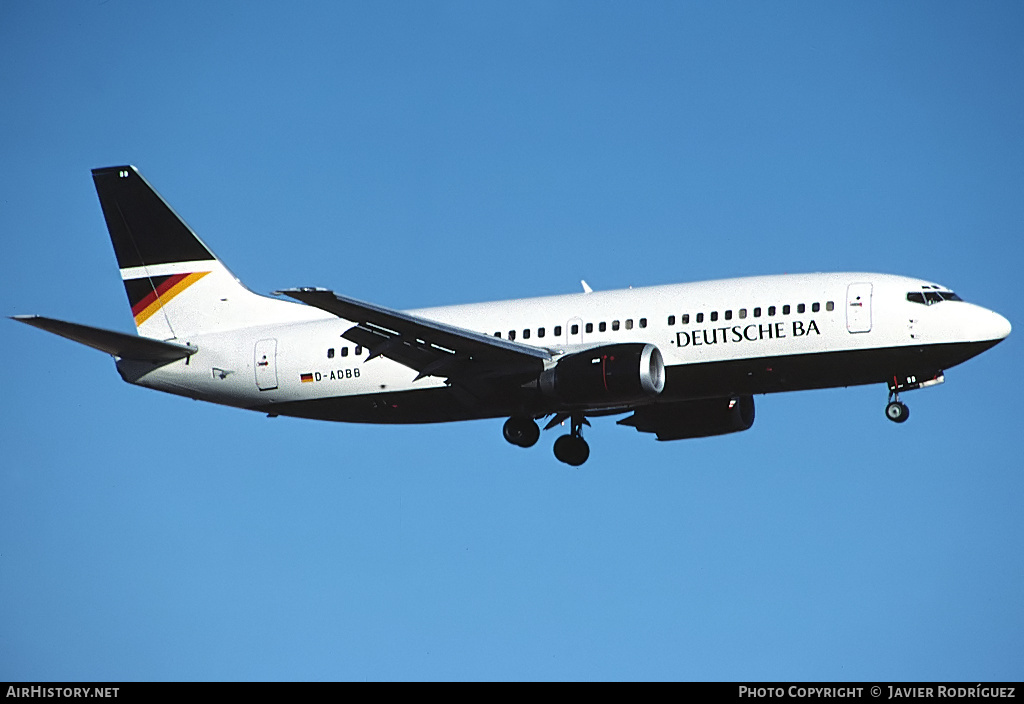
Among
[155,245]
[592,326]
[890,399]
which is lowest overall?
[890,399]

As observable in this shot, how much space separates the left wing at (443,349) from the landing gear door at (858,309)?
818cm

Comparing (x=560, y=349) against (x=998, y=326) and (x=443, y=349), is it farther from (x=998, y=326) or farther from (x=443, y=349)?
(x=998, y=326)

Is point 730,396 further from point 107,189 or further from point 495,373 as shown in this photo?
point 107,189

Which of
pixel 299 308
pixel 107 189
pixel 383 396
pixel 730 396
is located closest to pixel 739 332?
pixel 730 396

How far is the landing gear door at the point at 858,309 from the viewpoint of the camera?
40.4m

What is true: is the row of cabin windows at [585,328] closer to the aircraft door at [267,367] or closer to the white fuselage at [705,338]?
the white fuselage at [705,338]

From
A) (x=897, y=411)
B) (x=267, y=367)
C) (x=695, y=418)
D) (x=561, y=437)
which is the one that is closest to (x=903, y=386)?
(x=897, y=411)

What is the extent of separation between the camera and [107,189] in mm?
50562

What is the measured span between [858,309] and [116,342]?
21497 mm

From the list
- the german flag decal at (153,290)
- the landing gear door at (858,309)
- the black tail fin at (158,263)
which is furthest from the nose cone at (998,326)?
the german flag decal at (153,290)

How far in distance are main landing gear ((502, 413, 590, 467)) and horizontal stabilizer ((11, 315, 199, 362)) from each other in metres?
10.5

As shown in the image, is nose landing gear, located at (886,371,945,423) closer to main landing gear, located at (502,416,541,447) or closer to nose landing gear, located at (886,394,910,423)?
nose landing gear, located at (886,394,910,423)
